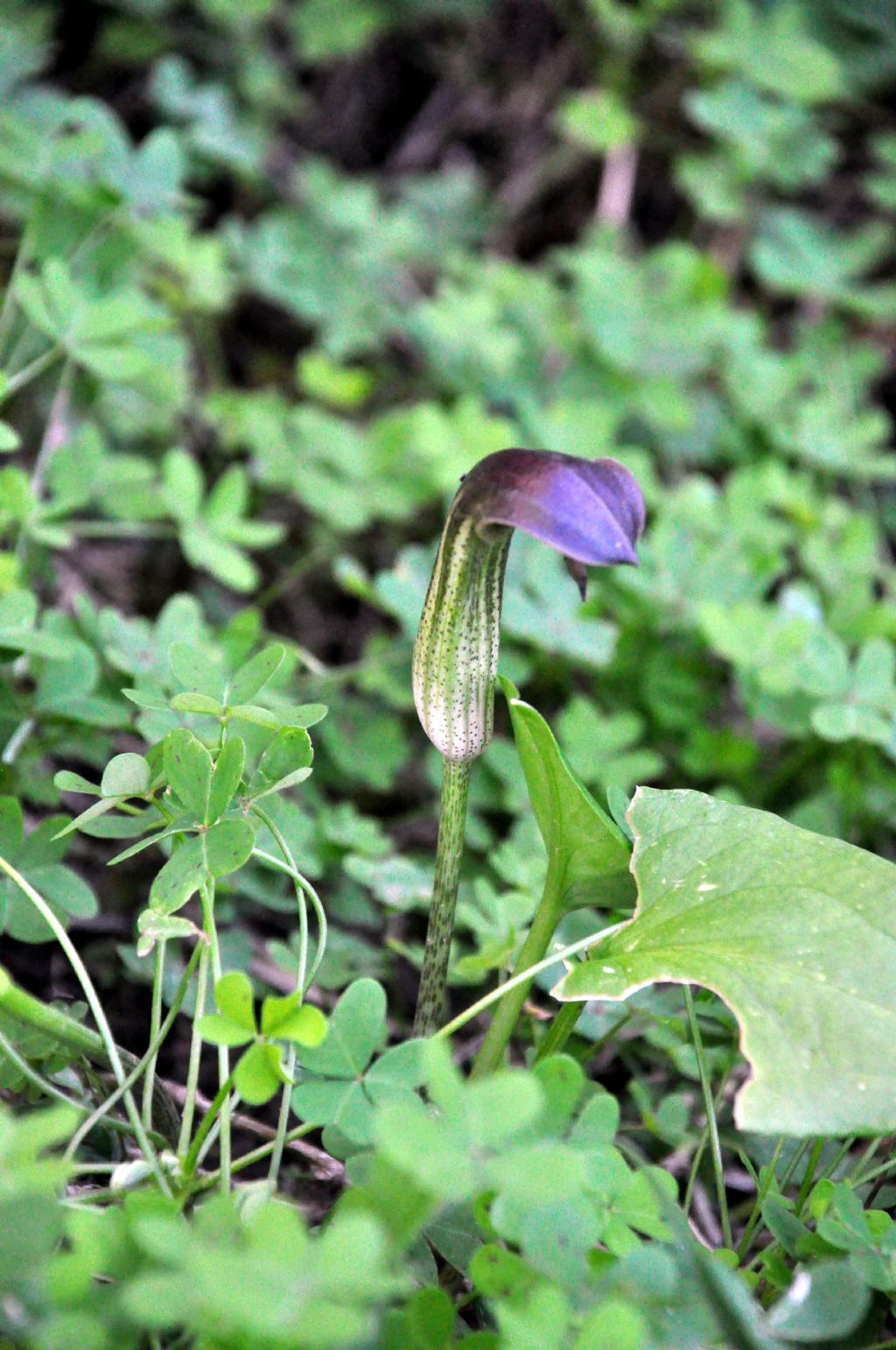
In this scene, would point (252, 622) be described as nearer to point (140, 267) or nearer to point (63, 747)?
point (63, 747)

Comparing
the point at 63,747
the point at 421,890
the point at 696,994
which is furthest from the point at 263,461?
the point at 696,994

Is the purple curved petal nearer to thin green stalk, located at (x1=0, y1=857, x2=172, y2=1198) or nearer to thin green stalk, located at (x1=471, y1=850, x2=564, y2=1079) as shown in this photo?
thin green stalk, located at (x1=471, y1=850, x2=564, y2=1079)


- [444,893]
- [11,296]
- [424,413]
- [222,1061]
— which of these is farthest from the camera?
[424,413]

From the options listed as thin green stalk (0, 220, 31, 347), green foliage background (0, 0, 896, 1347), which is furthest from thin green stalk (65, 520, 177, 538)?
thin green stalk (0, 220, 31, 347)

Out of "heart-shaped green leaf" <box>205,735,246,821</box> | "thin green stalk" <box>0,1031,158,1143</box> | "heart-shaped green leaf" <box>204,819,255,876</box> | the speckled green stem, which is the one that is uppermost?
the speckled green stem

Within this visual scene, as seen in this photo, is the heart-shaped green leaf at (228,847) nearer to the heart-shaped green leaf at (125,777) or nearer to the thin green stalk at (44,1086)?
the heart-shaped green leaf at (125,777)

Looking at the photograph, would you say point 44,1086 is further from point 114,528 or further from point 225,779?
point 114,528

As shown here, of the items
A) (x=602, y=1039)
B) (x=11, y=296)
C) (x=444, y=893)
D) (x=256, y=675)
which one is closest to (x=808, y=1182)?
(x=602, y=1039)
